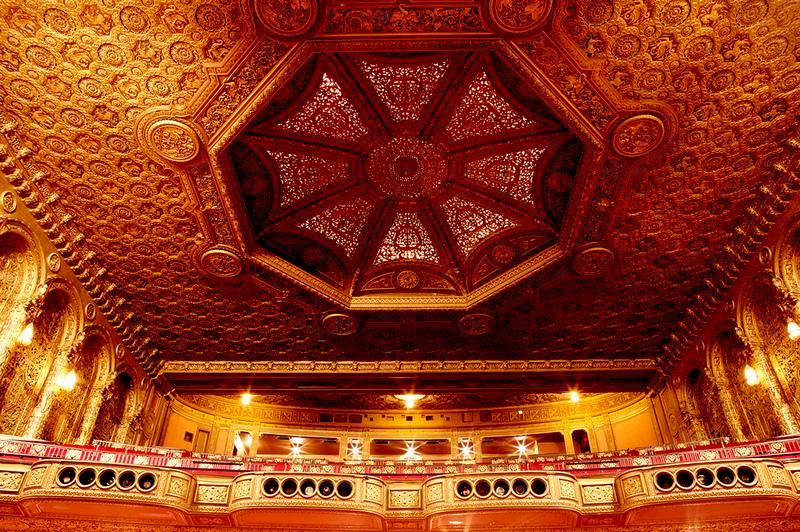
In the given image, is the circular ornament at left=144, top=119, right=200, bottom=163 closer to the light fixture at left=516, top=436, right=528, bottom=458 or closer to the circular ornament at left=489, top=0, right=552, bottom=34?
the circular ornament at left=489, top=0, right=552, bottom=34

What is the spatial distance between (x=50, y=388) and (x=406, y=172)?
6.91m

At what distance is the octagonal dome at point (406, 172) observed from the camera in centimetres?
755

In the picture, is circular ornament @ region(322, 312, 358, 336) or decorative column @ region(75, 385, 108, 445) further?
circular ornament @ region(322, 312, 358, 336)

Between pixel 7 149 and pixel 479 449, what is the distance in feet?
40.9

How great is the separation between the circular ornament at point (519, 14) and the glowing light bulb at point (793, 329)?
5637 millimetres

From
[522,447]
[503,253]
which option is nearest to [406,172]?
[503,253]

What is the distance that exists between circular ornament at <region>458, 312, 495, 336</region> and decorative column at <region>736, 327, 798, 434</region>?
438cm

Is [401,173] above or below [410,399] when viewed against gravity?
above

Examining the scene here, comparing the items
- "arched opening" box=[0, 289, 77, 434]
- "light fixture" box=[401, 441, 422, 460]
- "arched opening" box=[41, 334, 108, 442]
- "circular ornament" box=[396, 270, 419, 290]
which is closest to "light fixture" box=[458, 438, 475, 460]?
"light fixture" box=[401, 441, 422, 460]

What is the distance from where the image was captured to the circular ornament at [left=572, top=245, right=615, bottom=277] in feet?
28.6

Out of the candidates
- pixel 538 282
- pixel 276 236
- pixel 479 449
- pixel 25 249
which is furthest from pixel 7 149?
pixel 479 449

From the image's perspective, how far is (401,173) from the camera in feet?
29.5

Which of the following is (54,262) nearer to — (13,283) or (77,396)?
(13,283)

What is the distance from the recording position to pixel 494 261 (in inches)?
393
